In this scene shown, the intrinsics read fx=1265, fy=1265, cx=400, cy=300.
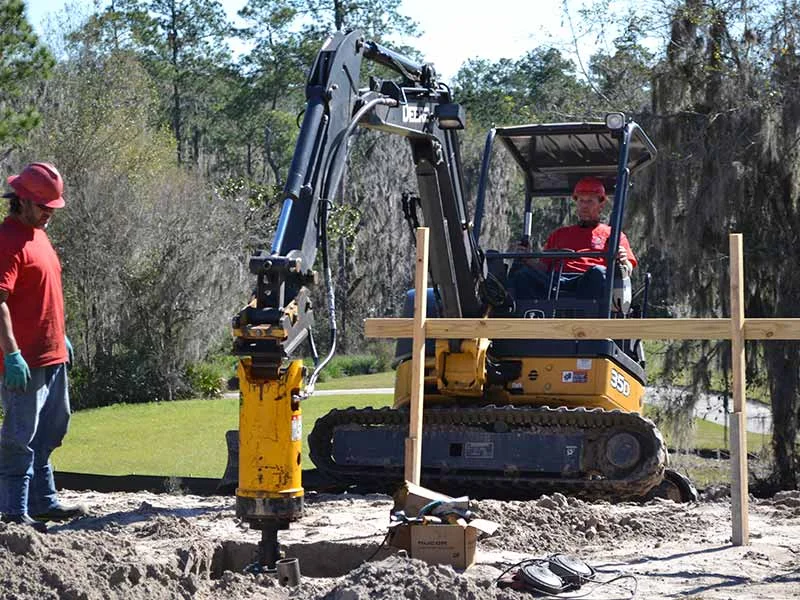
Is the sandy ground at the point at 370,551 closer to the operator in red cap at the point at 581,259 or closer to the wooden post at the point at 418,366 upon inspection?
the wooden post at the point at 418,366

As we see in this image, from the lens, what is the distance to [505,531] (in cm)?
738

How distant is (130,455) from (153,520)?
8942mm

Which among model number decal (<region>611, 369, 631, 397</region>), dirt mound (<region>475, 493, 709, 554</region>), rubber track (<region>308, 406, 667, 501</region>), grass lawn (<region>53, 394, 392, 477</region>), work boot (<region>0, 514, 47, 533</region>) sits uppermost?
model number decal (<region>611, 369, 631, 397</region>)

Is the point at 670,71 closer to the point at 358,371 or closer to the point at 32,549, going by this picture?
the point at 32,549

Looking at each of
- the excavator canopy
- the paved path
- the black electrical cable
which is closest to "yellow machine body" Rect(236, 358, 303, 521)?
the black electrical cable

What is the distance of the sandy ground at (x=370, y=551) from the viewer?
5.40 meters

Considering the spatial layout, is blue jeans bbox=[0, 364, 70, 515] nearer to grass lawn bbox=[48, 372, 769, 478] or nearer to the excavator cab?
the excavator cab

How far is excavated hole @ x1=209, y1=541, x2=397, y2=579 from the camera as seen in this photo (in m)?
7.14

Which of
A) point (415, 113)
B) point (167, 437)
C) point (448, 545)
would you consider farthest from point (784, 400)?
point (448, 545)

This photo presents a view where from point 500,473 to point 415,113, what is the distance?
8.91ft

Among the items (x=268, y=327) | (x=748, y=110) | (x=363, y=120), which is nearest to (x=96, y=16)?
(x=748, y=110)

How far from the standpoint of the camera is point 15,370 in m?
6.93

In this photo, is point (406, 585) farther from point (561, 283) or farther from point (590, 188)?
point (590, 188)

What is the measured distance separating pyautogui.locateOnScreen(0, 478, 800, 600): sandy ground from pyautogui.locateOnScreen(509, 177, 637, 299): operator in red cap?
176 cm
